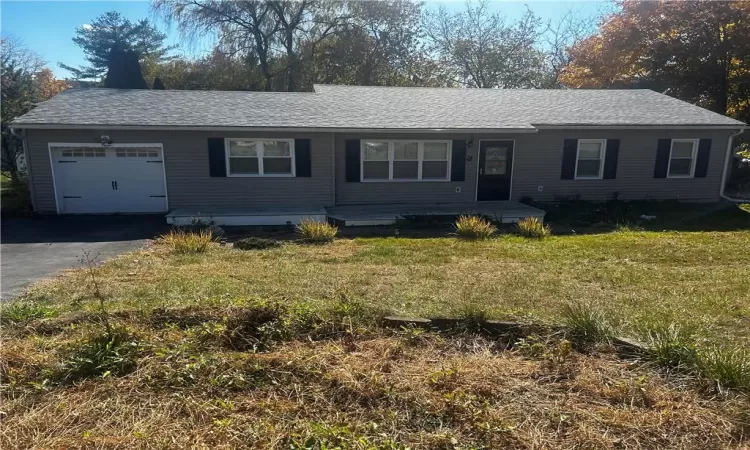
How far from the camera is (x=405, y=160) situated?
13695mm

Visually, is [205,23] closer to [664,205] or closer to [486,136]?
[486,136]

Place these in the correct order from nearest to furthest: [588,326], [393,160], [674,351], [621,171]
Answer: [674,351]
[588,326]
[393,160]
[621,171]

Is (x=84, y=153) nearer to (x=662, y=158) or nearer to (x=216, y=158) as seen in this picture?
(x=216, y=158)

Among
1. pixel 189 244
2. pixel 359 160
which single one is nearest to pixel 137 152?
pixel 189 244

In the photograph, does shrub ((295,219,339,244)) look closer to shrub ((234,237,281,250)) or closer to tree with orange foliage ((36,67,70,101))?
shrub ((234,237,281,250))

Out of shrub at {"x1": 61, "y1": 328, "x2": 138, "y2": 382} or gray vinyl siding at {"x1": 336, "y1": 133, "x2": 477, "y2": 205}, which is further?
gray vinyl siding at {"x1": 336, "y1": 133, "x2": 477, "y2": 205}

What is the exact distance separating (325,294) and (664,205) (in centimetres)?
1316

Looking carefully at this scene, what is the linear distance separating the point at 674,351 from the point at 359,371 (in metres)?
2.29

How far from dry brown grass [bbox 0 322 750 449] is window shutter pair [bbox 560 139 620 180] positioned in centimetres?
1185

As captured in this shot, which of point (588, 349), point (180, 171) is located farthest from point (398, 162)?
point (588, 349)

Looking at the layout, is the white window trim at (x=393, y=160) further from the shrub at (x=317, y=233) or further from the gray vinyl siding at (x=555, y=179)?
the shrub at (x=317, y=233)

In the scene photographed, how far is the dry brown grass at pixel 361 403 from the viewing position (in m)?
2.62

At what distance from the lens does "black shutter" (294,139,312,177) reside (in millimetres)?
12930

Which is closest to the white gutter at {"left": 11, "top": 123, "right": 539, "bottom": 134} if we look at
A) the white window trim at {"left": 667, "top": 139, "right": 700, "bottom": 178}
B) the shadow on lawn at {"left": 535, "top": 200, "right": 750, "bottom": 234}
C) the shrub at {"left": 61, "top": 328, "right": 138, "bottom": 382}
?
the shadow on lawn at {"left": 535, "top": 200, "right": 750, "bottom": 234}
